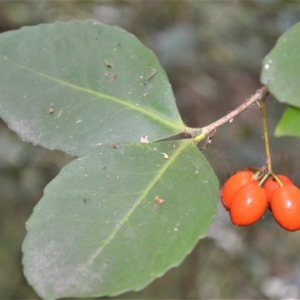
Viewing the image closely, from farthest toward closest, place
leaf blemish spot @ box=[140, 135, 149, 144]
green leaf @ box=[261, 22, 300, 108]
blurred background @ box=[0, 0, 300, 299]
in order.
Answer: blurred background @ box=[0, 0, 300, 299]
leaf blemish spot @ box=[140, 135, 149, 144]
green leaf @ box=[261, 22, 300, 108]

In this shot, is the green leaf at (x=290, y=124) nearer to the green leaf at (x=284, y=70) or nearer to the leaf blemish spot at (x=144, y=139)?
the green leaf at (x=284, y=70)

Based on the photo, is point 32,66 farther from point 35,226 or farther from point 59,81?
point 35,226

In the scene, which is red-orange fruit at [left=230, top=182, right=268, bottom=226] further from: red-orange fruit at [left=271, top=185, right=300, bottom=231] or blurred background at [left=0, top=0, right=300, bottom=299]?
blurred background at [left=0, top=0, right=300, bottom=299]

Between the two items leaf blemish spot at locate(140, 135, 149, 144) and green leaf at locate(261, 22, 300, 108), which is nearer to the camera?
green leaf at locate(261, 22, 300, 108)

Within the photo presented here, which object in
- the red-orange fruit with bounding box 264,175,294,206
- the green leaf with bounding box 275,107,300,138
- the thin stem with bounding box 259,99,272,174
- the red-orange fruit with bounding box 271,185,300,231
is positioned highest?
the green leaf with bounding box 275,107,300,138

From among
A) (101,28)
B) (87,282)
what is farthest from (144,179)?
(101,28)

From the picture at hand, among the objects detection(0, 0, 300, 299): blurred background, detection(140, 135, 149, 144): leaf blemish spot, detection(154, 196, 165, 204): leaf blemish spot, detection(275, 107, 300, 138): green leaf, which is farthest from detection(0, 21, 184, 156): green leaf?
detection(0, 0, 300, 299): blurred background
